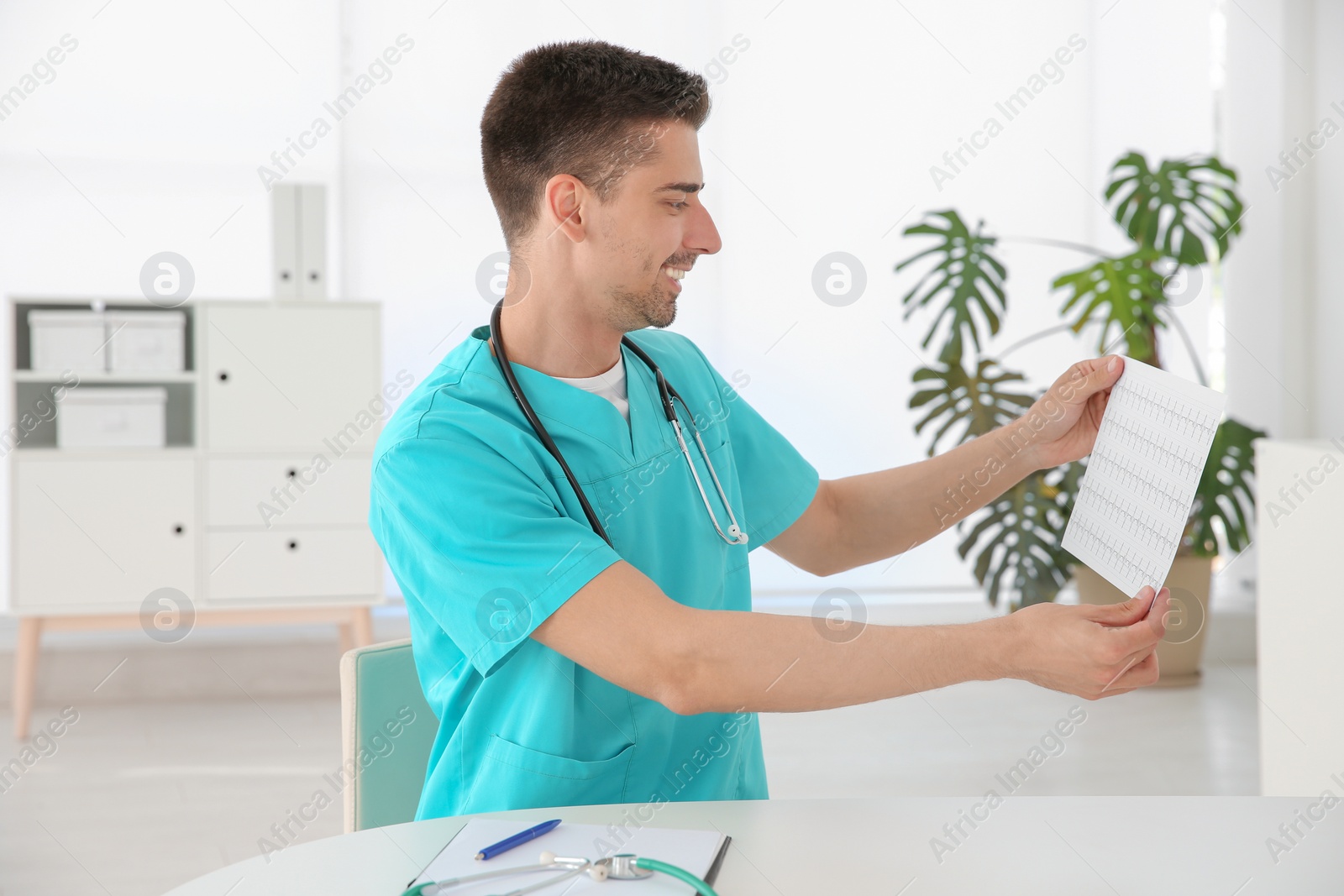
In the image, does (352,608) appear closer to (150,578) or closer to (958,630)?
(150,578)

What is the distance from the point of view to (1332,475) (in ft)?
6.01

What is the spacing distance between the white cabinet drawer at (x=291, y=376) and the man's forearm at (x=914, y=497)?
2.25 meters

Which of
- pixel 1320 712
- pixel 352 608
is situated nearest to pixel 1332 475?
pixel 1320 712

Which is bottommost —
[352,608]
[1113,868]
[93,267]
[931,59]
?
[352,608]

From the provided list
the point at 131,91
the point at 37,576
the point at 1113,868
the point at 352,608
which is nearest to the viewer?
the point at 1113,868

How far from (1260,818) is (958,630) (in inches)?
11.6

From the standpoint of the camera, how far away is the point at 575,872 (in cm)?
80
